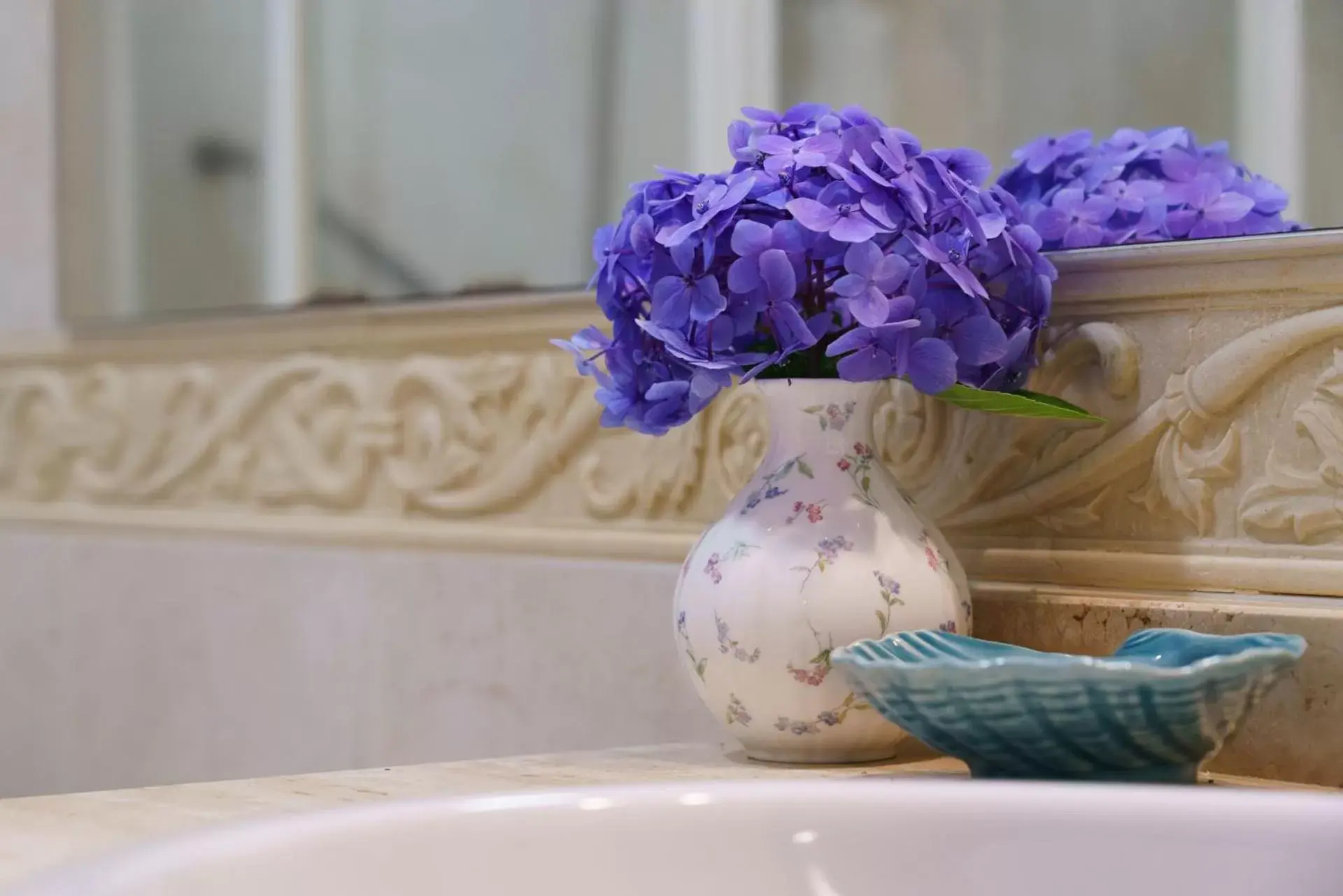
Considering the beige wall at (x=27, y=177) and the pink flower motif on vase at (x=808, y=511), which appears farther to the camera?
the beige wall at (x=27, y=177)

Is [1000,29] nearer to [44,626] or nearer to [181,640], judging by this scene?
[181,640]

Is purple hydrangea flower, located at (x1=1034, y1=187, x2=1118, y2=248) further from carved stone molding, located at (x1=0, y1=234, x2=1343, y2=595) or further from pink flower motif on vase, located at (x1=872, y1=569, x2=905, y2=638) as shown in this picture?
pink flower motif on vase, located at (x1=872, y1=569, x2=905, y2=638)

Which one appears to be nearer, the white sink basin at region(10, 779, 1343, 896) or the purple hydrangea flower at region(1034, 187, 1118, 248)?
the white sink basin at region(10, 779, 1343, 896)

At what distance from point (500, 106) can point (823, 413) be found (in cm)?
51

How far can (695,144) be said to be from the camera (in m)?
0.97

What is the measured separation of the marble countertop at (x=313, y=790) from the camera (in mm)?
504

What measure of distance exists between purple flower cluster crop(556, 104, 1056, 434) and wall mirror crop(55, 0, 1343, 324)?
12 cm

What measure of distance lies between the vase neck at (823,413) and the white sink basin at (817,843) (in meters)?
0.21

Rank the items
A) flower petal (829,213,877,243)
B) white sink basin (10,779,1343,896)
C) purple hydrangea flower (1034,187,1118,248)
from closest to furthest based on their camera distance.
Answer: white sink basin (10,779,1343,896), flower petal (829,213,877,243), purple hydrangea flower (1034,187,1118,248)

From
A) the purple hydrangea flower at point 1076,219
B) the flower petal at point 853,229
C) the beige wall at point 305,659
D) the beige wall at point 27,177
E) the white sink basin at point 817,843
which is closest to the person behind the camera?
the white sink basin at point 817,843

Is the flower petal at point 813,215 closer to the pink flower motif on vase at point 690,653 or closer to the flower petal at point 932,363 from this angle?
the flower petal at point 932,363

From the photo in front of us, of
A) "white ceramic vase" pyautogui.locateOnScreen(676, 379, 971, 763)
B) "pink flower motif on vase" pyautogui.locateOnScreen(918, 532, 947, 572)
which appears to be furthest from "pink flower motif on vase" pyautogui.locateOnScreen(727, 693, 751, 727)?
"pink flower motif on vase" pyautogui.locateOnScreen(918, 532, 947, 572)

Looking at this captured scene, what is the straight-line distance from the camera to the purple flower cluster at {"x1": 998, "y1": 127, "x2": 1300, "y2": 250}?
2.33 ft

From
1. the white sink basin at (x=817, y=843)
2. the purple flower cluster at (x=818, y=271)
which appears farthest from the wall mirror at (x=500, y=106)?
the white sink basin at (x=817, y=843)
